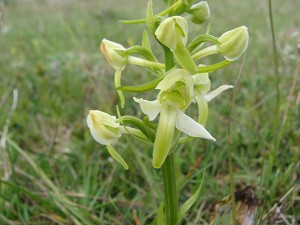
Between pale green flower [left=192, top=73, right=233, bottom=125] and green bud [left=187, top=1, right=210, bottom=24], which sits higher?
green bud [left=187, top=1, right=210, bottom=24]

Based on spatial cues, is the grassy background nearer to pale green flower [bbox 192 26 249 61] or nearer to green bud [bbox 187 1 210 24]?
pale green flower [bbox 192 26 249 61]

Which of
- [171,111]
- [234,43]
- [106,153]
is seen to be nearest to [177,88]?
[171,111]

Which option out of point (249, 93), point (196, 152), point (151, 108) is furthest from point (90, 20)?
point (151, 108)

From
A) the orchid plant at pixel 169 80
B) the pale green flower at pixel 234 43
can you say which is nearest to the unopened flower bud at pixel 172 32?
the orchid plant at pixel 169 80

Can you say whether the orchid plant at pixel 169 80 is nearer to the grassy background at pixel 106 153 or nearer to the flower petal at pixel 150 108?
the flower petal at pixel 150 108

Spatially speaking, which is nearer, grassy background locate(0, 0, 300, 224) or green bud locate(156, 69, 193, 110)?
green bud locate(156, 69, 193, 110)

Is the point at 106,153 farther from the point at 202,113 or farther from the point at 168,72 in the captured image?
the point at 168,72

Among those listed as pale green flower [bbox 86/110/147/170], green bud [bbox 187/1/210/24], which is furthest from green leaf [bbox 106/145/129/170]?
green bud [bbox 187/1/210/24]

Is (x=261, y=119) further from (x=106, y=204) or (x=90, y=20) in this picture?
(x=90, y=20)
